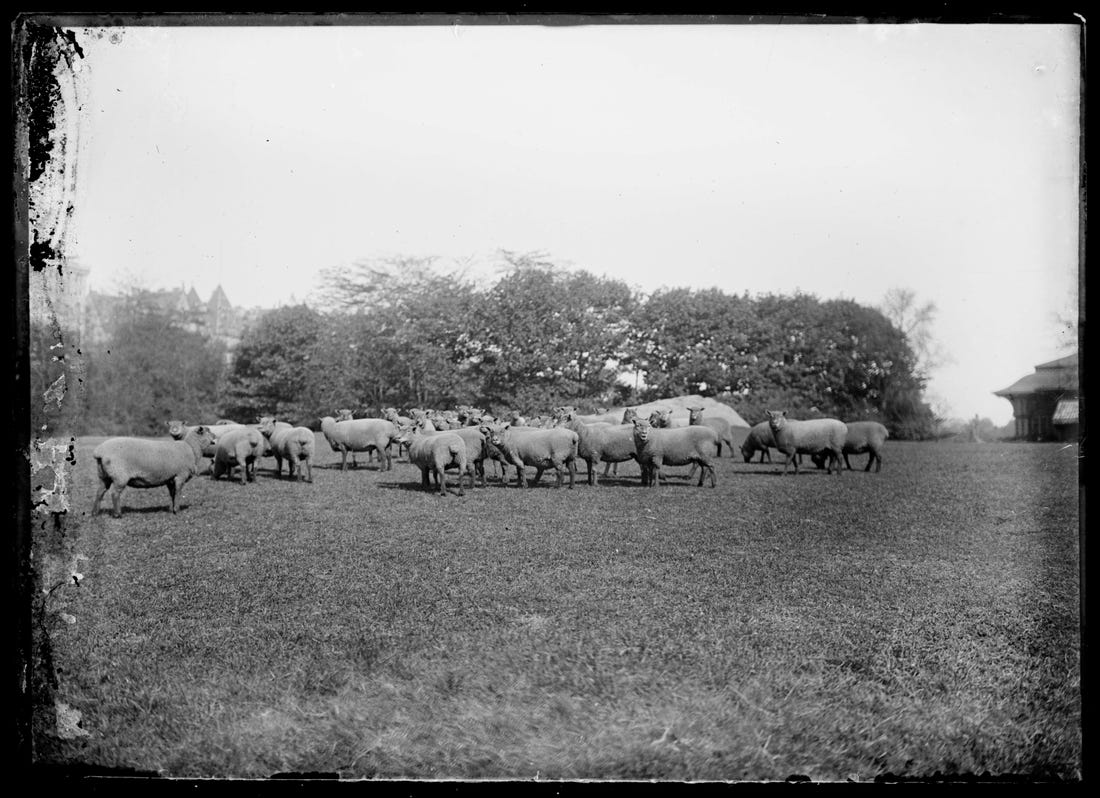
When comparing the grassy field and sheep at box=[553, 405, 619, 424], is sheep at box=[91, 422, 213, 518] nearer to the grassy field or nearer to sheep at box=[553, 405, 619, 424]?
the grassy field

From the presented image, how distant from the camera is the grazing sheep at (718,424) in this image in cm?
379

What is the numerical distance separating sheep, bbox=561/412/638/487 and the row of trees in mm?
145

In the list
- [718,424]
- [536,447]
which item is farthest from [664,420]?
[536,447]

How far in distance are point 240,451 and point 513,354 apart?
1748 millimetres

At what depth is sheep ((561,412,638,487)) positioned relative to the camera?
146 inches

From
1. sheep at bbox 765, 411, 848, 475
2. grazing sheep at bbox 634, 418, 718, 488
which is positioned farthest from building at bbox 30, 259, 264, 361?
sheep at bbox 765, 411, 848, 475

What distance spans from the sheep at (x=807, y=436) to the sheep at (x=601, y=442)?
84cm

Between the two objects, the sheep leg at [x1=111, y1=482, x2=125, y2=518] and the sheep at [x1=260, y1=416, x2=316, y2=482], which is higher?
the sheep at [x1=260, y1=416, x2=316, y2=482]

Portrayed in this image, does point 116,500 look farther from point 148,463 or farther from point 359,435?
point 359,435

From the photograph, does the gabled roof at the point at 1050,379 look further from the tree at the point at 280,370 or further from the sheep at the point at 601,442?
the tree at the point at 280,370

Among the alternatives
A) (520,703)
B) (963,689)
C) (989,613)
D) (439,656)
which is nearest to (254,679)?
(439,656)

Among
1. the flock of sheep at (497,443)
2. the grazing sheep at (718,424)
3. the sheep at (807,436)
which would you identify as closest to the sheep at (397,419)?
the flock of sheep at (497,443)

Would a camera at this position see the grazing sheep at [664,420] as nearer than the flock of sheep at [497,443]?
No

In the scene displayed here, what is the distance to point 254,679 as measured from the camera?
314 centimetres
